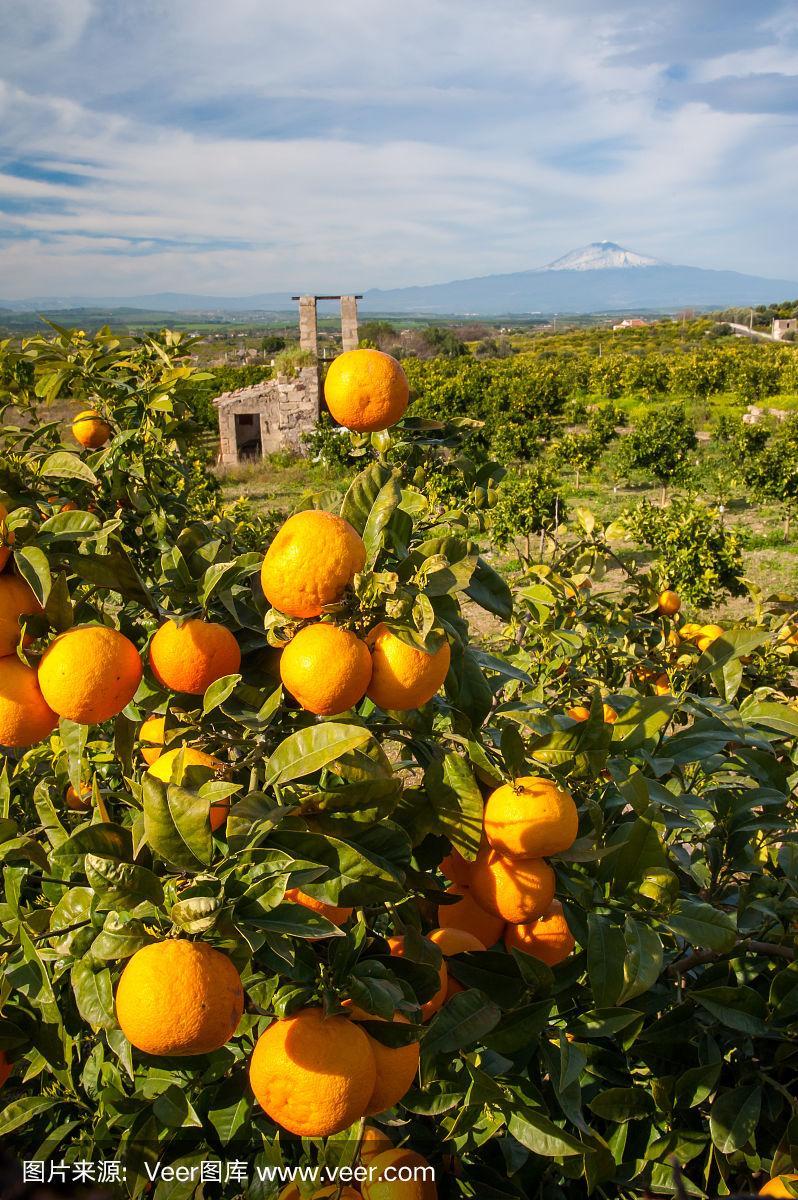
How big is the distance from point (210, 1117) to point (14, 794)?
2.98 feet

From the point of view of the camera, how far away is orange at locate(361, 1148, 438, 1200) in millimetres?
808

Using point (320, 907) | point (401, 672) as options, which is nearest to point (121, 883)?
point (320, 907)

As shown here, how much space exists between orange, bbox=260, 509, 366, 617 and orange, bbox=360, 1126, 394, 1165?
2.06ft

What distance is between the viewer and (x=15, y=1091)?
171cm

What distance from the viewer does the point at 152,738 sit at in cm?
93

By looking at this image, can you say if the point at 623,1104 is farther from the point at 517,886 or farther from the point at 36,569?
the point at 36,569

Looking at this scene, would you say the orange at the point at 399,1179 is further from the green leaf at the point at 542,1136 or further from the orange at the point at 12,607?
the orange at the point at 12,607

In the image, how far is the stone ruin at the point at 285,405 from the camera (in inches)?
628

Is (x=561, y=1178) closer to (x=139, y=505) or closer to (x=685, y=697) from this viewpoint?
(x=685, y=697)

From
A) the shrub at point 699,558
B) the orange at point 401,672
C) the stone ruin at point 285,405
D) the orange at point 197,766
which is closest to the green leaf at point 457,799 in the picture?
the orange at point 401,672

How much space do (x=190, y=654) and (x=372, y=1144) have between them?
2.00ft

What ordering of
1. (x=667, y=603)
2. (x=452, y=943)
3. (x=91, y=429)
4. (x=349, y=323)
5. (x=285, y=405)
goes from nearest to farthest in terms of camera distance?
(x=452, y=943) < (x=91, y=429) < (x=667, y=603) < (x=285, y=405) < (x=349, y=323)

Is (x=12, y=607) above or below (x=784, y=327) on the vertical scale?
below

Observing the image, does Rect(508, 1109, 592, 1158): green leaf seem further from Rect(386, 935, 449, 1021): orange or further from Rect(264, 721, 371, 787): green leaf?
Rect(264, 721, 371, 787): green leaf
